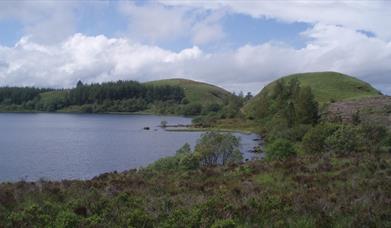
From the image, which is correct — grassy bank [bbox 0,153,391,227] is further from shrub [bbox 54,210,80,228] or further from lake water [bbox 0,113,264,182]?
lake water [bbox 0,113,264,182]

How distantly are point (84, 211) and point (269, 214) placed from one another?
450cm

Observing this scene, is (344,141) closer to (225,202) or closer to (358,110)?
(225,202)

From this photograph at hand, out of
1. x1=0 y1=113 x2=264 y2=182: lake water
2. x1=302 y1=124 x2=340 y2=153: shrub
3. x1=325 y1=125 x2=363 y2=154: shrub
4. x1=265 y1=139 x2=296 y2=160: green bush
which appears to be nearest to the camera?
x1=265 y1=139 x2=296 y2=160: green bush

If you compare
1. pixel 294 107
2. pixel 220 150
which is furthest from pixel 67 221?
pixel 294 107

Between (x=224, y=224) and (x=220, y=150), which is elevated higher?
(x=224, y=224)

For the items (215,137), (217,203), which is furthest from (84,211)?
(215,137)

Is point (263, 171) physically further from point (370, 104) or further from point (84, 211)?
point (370, 104)

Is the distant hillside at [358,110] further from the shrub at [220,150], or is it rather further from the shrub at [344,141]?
the shrub at [220,150]

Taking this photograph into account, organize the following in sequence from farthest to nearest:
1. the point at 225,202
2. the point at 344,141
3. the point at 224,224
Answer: the point at 344,141 → the point at 225,202 → the point at 224,224

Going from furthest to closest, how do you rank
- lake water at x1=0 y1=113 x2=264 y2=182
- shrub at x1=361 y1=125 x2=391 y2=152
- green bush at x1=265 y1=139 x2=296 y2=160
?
lake water at x1=0 y1=113 x2=264 y2=182
shrub at x1=361 y1=125 x2=391 y2=152
green bush at x1=265 y1=139 x2=296 y2=160

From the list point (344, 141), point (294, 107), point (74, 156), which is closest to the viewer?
point (344, 141)

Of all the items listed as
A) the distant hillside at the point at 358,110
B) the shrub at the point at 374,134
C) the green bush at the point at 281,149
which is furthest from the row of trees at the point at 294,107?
the green bush at the point at 281,149

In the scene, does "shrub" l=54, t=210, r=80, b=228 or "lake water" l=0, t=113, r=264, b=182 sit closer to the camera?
"shrub" l=54, t=210, r=80, b=228

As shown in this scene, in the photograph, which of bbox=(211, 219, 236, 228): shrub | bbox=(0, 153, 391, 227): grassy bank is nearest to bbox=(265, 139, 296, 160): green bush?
bbox=(0, 153, 391, 227): grassy bank
